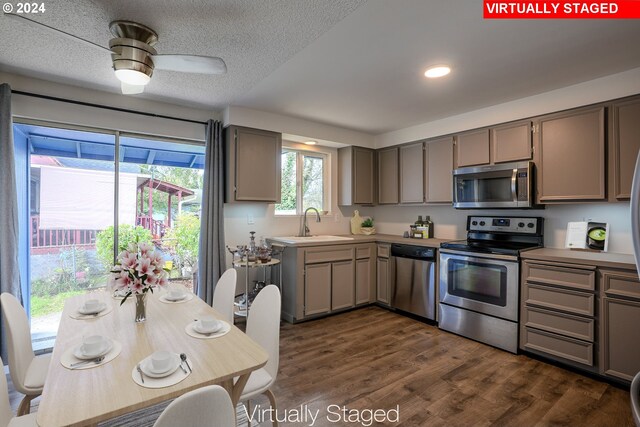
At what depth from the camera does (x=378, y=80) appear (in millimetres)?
2633

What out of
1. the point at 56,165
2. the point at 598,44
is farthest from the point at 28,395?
the point at 598,44

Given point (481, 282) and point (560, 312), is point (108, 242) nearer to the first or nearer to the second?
point (481, 282)

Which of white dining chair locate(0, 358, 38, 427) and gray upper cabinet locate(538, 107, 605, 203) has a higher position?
gray upper cabinet locate(538, 107, 605, 203)

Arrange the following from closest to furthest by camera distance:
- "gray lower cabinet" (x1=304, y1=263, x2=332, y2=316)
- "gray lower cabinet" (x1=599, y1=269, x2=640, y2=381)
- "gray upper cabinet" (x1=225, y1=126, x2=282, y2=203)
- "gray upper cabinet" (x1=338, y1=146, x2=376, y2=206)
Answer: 1. "gray lower cabinet" (x1=599, y1=269, x2=640, y2=381)
2. "gray upper cabinet" (x1=225, y1=126, x2=282, y2=203)
3. "gray lower cabinet" (x1=304, y1=263, x2=332, y2=316)
4. "gray upper cabinet" (x1=338, y1=146, x2=376, y2=206)

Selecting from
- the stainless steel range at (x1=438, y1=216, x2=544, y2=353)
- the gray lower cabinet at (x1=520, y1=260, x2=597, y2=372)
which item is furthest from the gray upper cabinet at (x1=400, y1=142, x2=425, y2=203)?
the gray lower cabinet at (x1=520, y1=260, x2=597, y2=372)

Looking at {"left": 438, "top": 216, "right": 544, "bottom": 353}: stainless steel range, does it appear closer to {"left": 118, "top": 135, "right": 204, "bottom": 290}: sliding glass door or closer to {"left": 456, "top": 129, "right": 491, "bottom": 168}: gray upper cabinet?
{"left": 456, "top": 129, "right": 491, "bottom": 168}: gray upper cabinet

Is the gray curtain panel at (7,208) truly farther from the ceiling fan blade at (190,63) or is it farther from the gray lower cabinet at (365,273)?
the gray lower cabinet at (365,273)

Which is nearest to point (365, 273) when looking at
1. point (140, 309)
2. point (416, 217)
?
point (416, 217)

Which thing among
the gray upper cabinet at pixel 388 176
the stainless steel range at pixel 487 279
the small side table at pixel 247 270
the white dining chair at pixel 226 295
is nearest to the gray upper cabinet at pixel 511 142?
the stainless steel range at pixel 487 279

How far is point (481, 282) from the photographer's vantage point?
3010 mm

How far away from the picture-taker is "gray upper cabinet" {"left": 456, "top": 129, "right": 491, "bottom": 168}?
328cm

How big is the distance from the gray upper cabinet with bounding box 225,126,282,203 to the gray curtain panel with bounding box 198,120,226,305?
10cm

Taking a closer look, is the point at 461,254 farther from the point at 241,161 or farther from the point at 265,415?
the point at 241,161

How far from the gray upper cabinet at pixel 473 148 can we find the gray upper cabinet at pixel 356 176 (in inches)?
51.3
